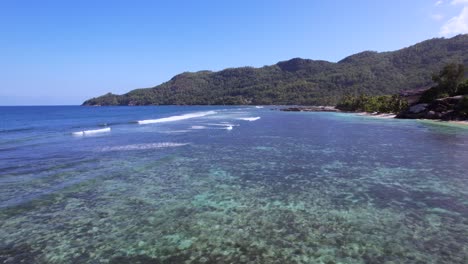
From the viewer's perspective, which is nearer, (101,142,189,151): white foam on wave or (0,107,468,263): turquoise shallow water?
(0,107,468,263): turquoise shallow water

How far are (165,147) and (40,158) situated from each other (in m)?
9.77

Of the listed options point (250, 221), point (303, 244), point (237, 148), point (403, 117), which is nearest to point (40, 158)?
point (237, 148)

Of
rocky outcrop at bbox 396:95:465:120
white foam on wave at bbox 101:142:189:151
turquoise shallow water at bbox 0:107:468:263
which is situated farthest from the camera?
rocky outcrop at bbox 396:95:465:120

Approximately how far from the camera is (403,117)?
2926 inches

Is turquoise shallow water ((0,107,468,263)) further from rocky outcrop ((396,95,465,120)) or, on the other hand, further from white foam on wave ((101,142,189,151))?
rocky outcrop ((396,95,465,120))

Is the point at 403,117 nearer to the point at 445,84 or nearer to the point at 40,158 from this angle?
the point at 445,84

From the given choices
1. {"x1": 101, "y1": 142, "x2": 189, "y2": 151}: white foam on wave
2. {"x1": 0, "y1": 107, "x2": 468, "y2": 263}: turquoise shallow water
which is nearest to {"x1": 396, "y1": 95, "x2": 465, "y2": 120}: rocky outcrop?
{"x1": 0, "y1": 107, "x2": 468, "y2": 263}: turquoise shallow water

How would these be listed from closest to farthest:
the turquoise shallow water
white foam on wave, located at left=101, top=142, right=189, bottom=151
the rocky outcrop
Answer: the turquoise shallow water < white foam on wave, located at left=101, top=142, right=189, bottom=151 < the rocky outcrop

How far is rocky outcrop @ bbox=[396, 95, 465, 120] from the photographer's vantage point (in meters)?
61.6

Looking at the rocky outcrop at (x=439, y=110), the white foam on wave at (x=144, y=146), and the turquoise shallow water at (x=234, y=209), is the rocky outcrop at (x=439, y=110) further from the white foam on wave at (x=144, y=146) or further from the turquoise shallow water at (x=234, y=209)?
the white foam on wave at (x=144, y=146)

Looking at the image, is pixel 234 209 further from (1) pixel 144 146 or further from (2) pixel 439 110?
(2) pixel 439 110

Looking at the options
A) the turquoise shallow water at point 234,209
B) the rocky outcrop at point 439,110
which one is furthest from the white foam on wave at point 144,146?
the rocky outcrop at point 439,110

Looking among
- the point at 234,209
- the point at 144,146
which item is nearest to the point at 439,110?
the point at 144,146

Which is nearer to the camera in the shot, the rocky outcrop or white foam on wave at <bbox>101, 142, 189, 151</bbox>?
white foam on wave at <bbox>101, 142, 189, 151</bbox>
